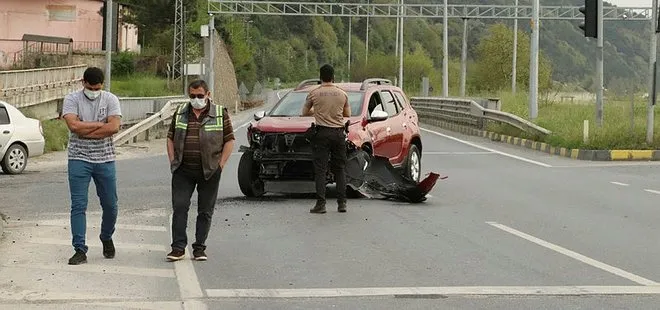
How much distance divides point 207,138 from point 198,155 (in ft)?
0.59

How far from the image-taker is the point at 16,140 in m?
19.4

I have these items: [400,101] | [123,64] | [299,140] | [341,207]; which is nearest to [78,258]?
[341,207]

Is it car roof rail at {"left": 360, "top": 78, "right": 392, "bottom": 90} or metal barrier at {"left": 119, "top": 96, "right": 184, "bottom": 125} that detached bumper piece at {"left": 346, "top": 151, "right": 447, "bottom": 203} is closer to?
car roof rail at {"left": 360, "top": 78, "right": 392, "bottom": 90}

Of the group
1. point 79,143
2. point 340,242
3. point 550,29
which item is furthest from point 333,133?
point 550,29

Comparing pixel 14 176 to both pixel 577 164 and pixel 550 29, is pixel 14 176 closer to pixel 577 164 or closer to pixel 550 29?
pixel 577 164

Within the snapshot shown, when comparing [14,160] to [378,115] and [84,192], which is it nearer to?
[378,115]

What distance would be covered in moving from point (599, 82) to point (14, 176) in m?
15.8

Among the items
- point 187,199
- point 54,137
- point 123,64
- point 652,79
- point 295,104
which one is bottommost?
point 187,199

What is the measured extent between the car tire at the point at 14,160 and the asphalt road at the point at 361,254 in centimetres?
321

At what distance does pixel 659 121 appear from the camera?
29625mm

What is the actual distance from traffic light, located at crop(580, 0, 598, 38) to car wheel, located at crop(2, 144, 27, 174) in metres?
13.9

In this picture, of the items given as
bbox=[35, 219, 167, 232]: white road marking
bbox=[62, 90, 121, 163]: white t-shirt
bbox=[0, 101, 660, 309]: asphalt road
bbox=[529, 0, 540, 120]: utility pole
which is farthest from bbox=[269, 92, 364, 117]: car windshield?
bbox=[529, 0, 540, 120]: utility pole

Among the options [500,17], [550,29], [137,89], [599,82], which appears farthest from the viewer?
[550,29]

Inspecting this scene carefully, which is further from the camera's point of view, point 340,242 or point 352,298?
point 340,242
